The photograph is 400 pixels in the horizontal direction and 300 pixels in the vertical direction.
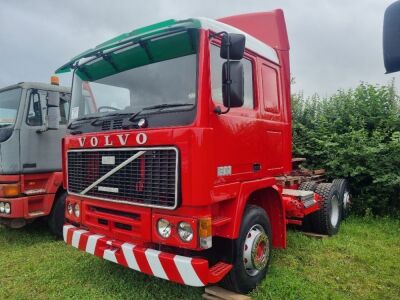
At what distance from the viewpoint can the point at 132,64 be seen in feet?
11.1

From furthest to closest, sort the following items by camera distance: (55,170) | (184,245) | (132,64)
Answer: (55,170)
(132,64)
(184,245)

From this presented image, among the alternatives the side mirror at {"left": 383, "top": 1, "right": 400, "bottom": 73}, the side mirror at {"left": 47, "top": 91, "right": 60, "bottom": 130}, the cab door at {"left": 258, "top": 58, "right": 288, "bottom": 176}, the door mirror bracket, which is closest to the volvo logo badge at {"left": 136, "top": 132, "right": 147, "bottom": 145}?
the door mirror bracket

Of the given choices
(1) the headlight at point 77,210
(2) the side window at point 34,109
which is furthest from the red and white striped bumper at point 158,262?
(2) the side window at point 34,109

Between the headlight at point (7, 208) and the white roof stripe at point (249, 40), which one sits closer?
the white roof stripe at point (249, 40)

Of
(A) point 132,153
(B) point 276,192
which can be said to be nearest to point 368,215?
(B) point 276,192

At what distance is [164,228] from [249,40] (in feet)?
6.90

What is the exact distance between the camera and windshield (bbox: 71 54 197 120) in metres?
2.97

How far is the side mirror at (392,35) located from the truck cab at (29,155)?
4.26m

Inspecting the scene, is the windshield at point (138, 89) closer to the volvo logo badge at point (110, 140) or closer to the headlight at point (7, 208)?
the volvo logo badge at point (110, 140)

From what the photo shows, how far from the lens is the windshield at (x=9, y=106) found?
5.07m

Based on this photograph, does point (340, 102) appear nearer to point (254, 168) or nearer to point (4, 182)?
point (254, 168)

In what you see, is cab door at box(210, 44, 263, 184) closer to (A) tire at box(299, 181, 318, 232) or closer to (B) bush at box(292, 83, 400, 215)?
(A) tire at box(299, 181, 318, 232)

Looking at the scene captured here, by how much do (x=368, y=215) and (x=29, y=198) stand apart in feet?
20.3

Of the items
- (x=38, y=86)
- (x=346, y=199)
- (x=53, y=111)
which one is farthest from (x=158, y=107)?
(x=346, y=199)
